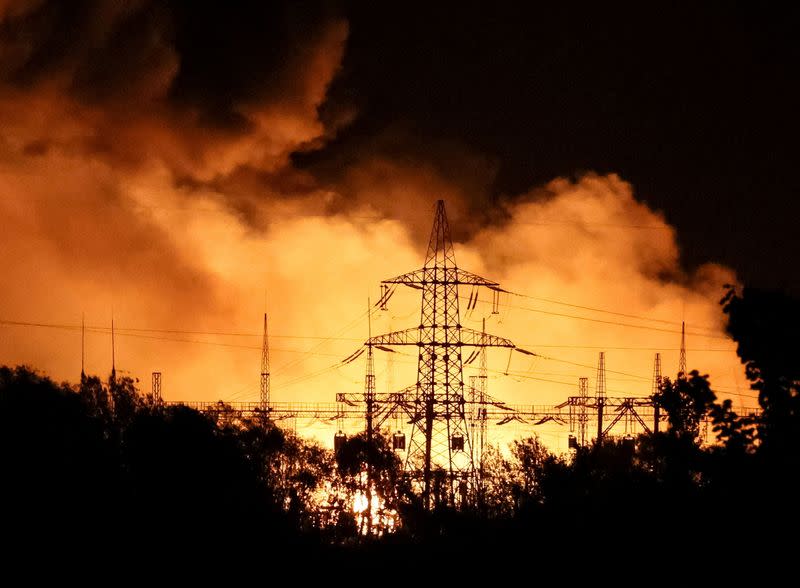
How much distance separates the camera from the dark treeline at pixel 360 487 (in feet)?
61.7

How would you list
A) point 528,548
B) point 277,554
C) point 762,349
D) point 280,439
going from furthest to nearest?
point 280,439 < point 277,554 < point 528,548 < point 762,349

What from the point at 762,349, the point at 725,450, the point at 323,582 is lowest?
the point at 323,582

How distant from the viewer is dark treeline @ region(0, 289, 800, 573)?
18797 millimetres

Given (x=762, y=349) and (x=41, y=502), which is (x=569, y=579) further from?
(x=41, y=502)

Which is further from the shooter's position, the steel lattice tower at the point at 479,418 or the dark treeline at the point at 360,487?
the steel lattice tower at the point at 479,418

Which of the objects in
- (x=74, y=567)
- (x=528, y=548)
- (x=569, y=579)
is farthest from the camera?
(x=74, y=567)

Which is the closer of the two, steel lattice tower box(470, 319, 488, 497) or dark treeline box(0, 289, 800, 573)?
dark treeline box(0, 289, 800, 573)

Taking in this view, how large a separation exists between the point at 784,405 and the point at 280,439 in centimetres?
3682

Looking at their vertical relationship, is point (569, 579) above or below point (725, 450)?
below

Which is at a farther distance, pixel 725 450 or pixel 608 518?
pixel 608 518

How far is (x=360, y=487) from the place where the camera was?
174ft

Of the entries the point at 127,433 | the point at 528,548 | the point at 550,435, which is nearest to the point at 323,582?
the point at 528,548

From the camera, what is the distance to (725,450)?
62.1 ft

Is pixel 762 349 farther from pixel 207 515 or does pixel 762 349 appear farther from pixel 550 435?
pixel 550 435
